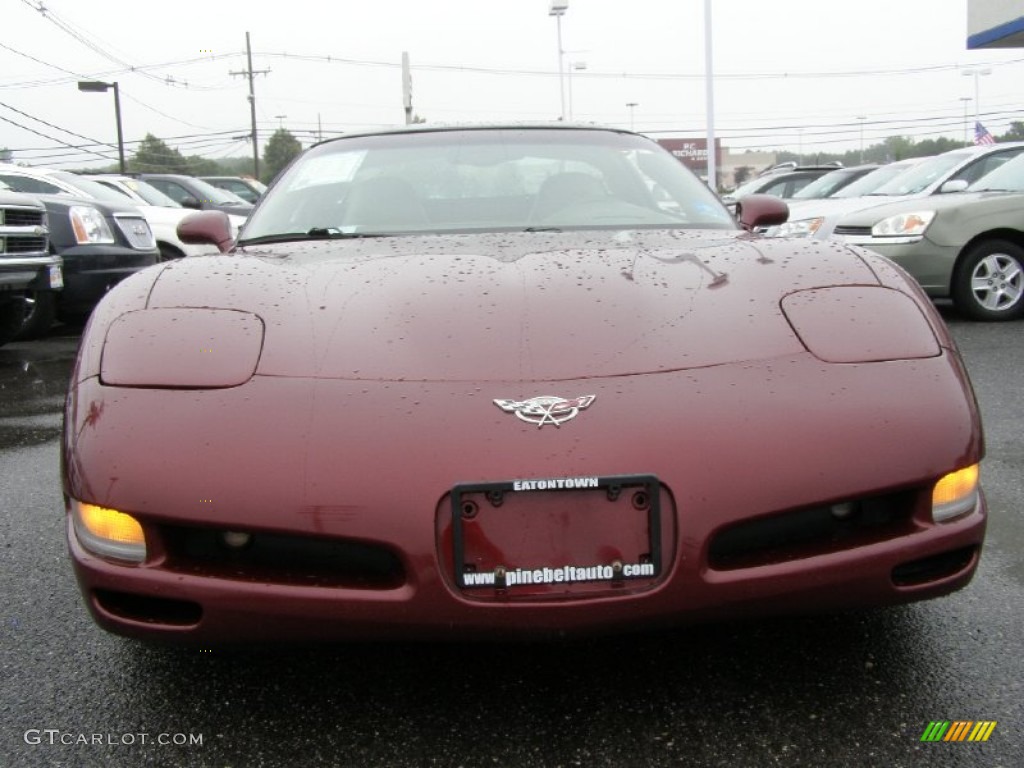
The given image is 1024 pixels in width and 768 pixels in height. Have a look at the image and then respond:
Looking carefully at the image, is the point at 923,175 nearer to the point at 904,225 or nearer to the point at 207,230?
the point at 904,225

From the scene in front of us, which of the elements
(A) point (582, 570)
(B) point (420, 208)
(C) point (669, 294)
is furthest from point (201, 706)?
(B) point (420, 208)

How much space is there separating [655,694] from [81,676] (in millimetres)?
1244

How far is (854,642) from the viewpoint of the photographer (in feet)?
7.02

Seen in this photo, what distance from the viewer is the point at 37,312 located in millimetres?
6656

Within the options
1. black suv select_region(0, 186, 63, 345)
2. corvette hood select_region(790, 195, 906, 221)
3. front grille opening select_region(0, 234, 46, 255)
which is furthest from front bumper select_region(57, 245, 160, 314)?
corvette hood select_region(790, 195, 906, 221)

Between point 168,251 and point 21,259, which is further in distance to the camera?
point 168,251

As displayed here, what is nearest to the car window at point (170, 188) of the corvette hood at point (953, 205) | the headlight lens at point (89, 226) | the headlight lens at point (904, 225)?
the headlight lens at point (89, 226)

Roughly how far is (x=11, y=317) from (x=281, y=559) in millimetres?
5745

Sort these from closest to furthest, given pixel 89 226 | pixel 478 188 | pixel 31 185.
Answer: pixel 478 188 < pixel 89 226 < pixel 31 185

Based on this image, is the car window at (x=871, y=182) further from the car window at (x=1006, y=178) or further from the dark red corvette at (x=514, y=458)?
the dark red corvette at (x=514, y=458)

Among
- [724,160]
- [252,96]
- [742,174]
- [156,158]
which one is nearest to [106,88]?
[252,96]

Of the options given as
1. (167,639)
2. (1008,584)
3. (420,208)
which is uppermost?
(420,208)

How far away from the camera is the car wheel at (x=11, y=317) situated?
650cm

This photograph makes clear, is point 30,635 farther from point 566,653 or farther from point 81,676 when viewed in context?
point 566,653
